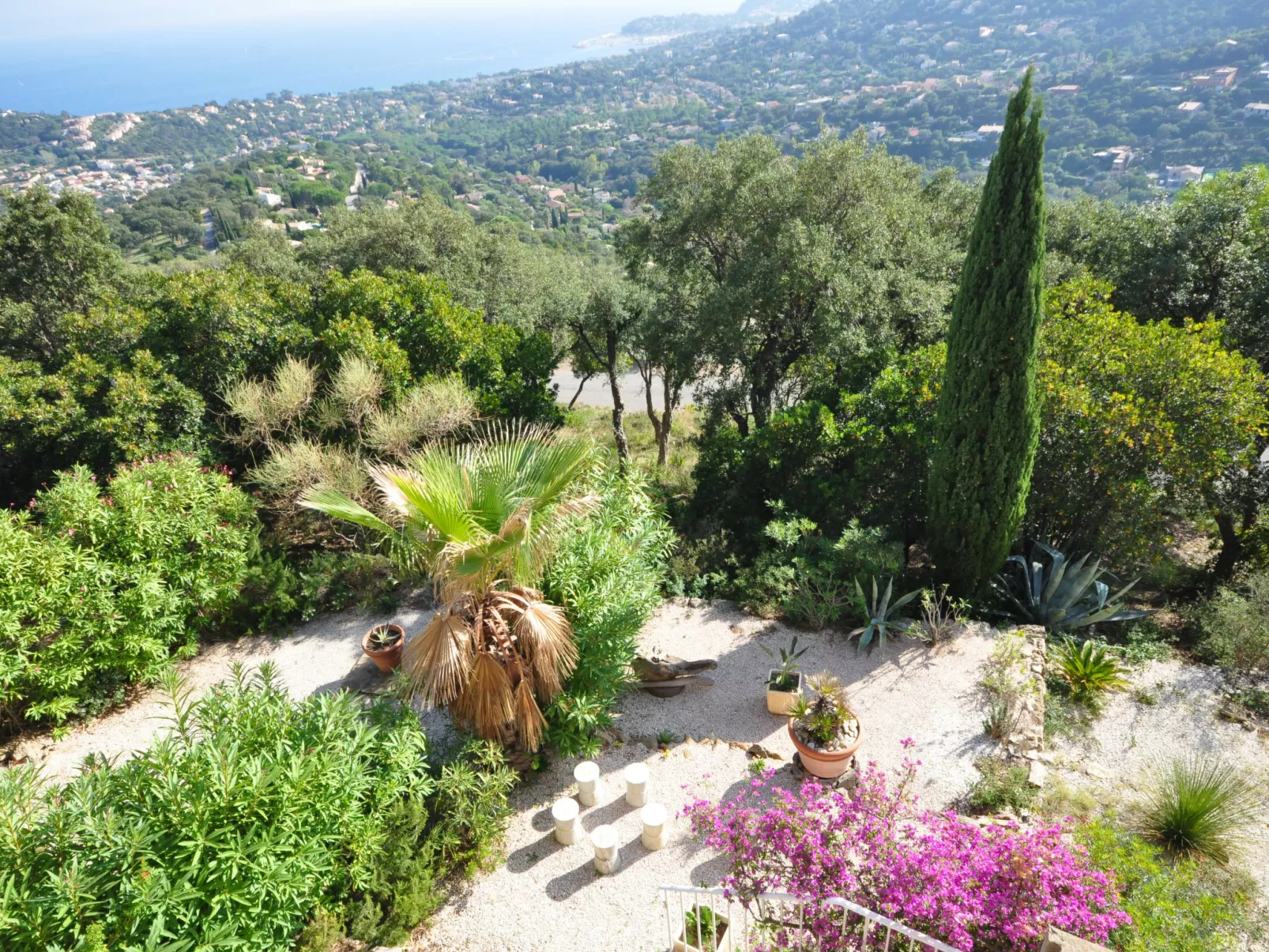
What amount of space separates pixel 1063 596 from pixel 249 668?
10203mm

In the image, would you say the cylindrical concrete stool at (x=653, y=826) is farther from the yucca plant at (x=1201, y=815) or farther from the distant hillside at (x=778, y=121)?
the distant hillside at (x=778, y=121)

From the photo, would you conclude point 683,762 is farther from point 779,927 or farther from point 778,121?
point 778,121

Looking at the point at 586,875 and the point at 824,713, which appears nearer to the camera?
the point at 586,875

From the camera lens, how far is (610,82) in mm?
198000

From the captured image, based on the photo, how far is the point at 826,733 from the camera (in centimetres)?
600

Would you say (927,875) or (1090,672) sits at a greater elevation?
(927,875)

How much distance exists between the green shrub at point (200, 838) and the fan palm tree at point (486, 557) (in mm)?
1021

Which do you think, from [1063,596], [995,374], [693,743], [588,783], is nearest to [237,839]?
[588,783]

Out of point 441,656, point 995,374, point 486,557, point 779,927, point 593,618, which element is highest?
point 995,374

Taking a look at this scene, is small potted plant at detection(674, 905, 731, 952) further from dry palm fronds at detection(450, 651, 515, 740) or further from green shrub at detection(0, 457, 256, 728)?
green shrub at detection(0, 457, 256, 728)

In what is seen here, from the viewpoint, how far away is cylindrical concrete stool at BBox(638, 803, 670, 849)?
216 inches

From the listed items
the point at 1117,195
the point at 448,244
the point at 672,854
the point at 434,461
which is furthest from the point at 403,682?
the point at 1117,195

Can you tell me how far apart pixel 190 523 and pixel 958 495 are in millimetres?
9235

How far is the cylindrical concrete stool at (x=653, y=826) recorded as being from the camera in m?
5.49
